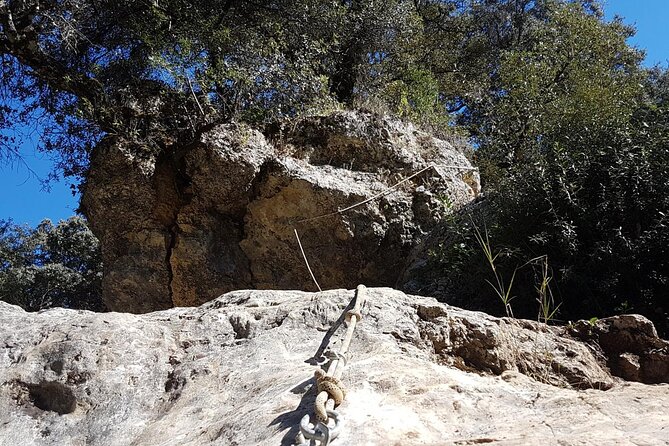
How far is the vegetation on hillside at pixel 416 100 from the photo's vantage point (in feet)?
17.4

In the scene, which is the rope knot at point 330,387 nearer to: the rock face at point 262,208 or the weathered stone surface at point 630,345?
the weathered stone surface at point 630,345

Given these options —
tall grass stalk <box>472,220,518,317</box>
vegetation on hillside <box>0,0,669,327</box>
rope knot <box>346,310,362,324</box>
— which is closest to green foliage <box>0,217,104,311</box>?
vegetation on hillside <box>0,0,669,327</box>

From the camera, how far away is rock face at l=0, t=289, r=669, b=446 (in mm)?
2645

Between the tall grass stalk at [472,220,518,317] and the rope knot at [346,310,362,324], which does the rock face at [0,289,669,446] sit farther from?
the tall grass stalk at [472,220,518,317]

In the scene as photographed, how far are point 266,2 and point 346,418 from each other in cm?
815

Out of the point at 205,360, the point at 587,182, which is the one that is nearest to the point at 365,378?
the point at 205,360

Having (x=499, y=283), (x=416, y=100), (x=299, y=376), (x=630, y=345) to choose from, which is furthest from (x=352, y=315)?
(x=416, y=100)

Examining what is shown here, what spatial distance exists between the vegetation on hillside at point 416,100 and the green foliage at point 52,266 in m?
8.32

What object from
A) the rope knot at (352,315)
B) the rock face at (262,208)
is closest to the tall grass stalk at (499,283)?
the rope knot at (352,315)

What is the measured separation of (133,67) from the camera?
28.1 feet

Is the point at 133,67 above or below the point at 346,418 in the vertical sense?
above

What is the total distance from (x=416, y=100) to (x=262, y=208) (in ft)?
9.67

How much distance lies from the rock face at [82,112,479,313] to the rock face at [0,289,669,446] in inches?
127

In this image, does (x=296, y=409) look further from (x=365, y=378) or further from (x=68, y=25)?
(x=68, y=25)
